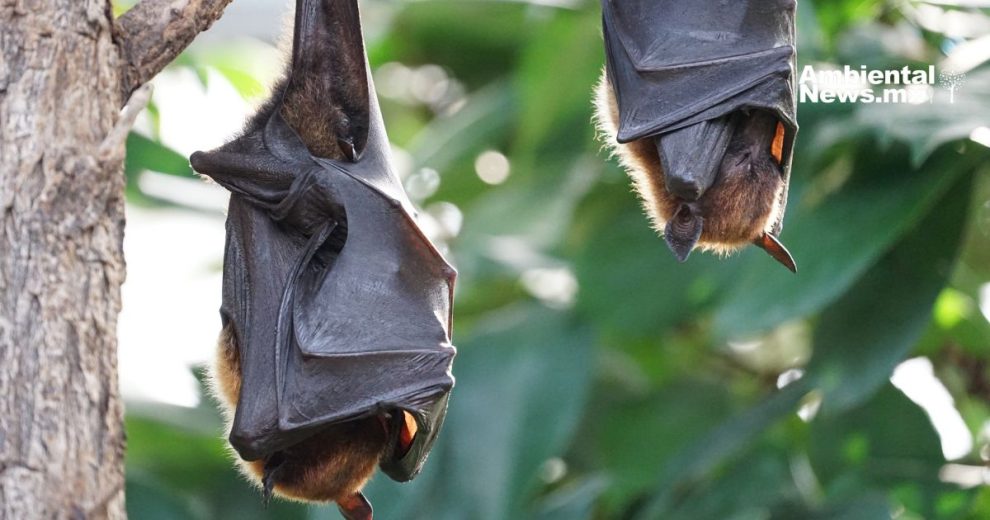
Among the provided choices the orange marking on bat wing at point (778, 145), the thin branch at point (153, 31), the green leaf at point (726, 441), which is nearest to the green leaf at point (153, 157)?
the green leaf at point (726, 441)

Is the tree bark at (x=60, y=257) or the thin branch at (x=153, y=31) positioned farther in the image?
the thin branch at (x=153, y=31)

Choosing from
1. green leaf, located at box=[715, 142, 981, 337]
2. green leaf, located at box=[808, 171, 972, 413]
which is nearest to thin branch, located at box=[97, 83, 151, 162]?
green leaf, located at box=[715, 142, 981, 337]

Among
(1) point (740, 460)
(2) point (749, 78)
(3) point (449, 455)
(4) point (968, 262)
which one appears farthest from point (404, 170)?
(2) point (749, 78)

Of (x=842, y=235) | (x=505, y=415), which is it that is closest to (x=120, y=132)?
(x=842, y=235)

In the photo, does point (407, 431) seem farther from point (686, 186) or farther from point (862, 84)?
point (862, 84)

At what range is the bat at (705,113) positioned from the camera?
273 centimetres

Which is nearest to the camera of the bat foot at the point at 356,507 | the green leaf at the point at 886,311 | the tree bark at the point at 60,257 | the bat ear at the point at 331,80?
the tree bark at the point at 60,257

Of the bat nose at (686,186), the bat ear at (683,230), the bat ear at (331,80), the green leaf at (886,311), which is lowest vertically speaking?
the green leaf at (886,311)

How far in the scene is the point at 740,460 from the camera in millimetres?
5086

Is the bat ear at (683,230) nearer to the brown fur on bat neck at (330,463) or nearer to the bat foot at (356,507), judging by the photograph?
the brown fur on bat neck at (330,463)

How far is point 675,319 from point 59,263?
3.33 metres

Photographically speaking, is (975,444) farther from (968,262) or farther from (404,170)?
(404,170)

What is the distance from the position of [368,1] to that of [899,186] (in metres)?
3.74

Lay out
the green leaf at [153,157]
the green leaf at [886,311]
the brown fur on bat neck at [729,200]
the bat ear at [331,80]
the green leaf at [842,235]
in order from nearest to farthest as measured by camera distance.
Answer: the brown fur on bat neck at [729,200]
the bat ear at [331,80]
the green leaf at [842,235]
the green leaf at [886,311]
the green leaf at [153,157]
